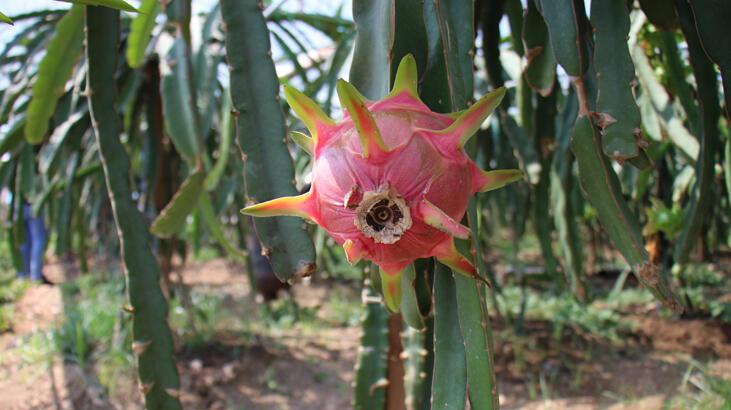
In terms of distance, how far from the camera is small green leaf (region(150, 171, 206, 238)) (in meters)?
1.00

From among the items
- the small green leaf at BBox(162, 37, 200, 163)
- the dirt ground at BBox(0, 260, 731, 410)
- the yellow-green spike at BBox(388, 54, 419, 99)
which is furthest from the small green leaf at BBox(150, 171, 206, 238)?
the dirt ground at BBox(0, 260, 731, 410)

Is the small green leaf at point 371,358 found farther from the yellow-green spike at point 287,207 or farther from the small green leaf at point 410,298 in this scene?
the yellow-green spike at point 287,207

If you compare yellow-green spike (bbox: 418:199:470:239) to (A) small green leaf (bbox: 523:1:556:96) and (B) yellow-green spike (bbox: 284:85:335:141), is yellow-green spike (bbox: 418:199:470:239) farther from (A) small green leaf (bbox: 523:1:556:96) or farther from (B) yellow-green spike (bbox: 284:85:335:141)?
(A) small green leaf (bbox: 523:1:556:96)

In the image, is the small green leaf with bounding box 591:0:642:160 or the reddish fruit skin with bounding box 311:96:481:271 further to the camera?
the small green leaf with bounding box 591:0:642:160

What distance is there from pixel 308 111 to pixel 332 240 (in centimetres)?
143

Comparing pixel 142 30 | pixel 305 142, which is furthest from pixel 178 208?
pixel 305 142

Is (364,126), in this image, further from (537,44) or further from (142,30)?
(142,30)

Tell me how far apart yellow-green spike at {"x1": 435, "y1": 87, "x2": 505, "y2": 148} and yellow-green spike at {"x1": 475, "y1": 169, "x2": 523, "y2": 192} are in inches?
1.6

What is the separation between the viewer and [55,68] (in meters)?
1.19

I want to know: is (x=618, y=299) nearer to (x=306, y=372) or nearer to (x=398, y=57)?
(x=306, y=372)

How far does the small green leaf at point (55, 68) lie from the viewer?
1.16 meters

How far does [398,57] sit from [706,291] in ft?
13.4

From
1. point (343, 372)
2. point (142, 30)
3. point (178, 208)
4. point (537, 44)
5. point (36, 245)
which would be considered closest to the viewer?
point (537, 44)

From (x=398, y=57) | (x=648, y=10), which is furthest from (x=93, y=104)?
(x=648, y=10)
